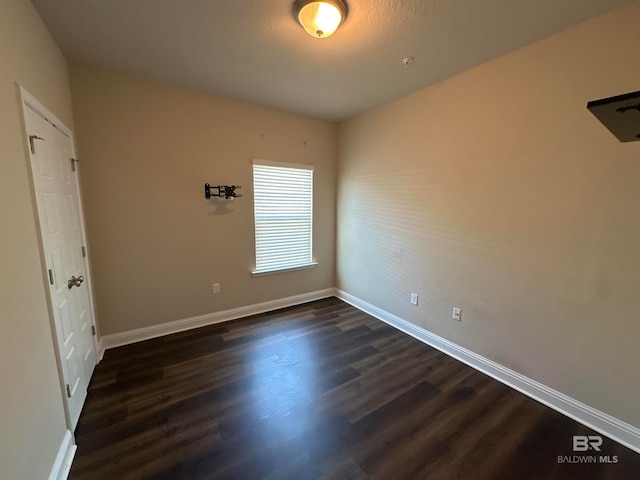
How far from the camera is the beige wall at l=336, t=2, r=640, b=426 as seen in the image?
5.43ft

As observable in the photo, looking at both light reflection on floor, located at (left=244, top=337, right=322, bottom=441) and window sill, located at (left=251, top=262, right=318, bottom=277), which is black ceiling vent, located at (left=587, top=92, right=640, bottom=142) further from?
window sill, located at (left=251, top=262, right=318, bottom=277)

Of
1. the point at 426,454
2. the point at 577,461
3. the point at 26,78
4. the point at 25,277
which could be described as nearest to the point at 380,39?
the point at 26,78

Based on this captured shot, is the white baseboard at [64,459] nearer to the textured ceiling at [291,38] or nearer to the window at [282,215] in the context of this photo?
the window at [282,215]

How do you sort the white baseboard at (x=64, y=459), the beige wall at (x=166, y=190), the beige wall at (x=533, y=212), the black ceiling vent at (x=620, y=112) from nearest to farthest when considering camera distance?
1. the black ceiling vent at (x=620, y=112)
2. the white baseboard at (x=64, y=459)
3. the beige wall at (x=533, y=212)
4. the beige wall at (x=166, y=190)

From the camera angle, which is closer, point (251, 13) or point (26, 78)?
point (26, 78)

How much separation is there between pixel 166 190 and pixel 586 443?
397cm

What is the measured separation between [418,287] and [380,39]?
2328 millimetres

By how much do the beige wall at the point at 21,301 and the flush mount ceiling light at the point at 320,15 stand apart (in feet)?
4.77

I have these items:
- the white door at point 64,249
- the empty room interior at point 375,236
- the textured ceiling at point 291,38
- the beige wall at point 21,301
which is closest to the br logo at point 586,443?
the empty room interior at point 375,236

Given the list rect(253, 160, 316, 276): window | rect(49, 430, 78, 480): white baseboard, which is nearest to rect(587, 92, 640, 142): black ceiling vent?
rect(49, 430, 78, 480): white baseboard

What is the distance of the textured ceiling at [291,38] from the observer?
1.61m

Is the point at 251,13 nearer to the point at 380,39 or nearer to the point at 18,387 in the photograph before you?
the point at 380,39

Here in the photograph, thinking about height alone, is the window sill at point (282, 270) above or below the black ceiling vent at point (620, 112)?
below

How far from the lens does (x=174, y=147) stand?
2.77 m
